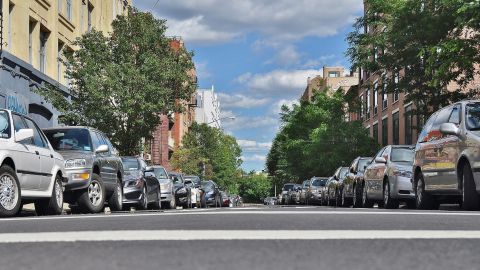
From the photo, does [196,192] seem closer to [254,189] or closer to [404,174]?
[404,174]

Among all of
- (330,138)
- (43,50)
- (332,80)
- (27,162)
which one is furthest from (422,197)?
(332,80)

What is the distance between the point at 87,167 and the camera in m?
14.8

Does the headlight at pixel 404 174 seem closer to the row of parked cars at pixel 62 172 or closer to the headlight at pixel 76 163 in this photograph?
the row of parked cars at pixel 62 172

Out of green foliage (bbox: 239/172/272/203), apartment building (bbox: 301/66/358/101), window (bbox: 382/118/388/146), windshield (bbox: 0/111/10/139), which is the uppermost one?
apartment building (bbox: 301/66/358/101)

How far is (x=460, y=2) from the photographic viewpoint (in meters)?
18.0

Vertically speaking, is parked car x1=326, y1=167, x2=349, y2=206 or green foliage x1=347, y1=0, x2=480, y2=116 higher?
green foliage x1=347, y1=0, x2=480, y2=116

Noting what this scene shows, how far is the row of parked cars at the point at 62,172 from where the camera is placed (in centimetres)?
1147

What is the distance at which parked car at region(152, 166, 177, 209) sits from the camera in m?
24.4

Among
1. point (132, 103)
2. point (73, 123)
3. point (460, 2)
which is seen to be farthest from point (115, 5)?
point (460, 2)

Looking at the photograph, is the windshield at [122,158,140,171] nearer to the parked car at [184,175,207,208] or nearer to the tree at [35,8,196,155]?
the tree at [35,8,196,155]

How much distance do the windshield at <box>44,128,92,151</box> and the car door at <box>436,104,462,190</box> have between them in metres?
7.14

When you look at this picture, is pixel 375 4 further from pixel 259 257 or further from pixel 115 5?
pixel 259 257

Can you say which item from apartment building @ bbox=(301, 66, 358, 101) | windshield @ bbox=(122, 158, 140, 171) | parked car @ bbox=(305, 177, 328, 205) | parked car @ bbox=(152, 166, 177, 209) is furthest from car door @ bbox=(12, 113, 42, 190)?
apartment building @ bbox=(301, 66, 358, 101)

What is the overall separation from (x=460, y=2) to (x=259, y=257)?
1506 cm
